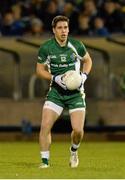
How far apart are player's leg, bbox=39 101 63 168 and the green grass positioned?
0.80 ft

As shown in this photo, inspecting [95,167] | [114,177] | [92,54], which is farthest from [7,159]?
[92,54]

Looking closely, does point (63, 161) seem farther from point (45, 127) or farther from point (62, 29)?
point (62, 29)

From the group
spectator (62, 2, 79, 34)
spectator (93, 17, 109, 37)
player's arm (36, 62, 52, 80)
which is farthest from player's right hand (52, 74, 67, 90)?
spectator (62, 2, 79, 34)

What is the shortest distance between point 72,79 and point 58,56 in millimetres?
544

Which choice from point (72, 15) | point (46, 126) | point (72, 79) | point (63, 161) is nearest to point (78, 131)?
point (46, 126)

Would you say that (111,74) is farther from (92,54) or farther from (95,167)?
(95,167)

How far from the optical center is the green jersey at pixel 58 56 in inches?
571

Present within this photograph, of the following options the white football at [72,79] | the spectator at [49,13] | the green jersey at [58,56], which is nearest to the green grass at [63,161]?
the white football at [72,79]

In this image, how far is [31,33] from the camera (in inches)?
993

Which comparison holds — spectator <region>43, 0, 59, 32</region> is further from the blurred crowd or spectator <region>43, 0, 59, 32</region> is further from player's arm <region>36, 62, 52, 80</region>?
player's arm <region>36, 62, 52, 80</region>

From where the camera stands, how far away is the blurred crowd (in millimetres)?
25125

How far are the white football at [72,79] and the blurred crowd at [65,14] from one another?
10659mm

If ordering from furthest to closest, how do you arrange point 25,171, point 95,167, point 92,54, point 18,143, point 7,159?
1. point 92,54
2. point 18,143
3. point 7,159
4. point 95,167
5. point 25,171

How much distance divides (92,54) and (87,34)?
1074mm
